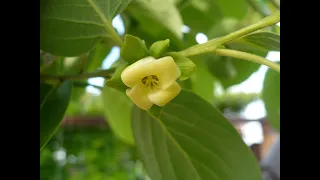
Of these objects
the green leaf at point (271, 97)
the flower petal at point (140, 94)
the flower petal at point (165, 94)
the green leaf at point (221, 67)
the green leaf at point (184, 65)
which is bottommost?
the flower petal at point (165, 94)

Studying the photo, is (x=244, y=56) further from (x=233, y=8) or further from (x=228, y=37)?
(x=233, y=8)

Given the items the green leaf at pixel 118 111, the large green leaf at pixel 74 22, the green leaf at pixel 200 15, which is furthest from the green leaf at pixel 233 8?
the large green leaf at pixel 74 22

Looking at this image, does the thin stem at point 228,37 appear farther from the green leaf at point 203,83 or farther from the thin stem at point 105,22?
the green leaf at point 203,83

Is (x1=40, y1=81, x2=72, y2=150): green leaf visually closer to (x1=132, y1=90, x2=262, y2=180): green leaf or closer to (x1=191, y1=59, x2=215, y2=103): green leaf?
(x1=132, y1=90, x2=262, y2=180): green leaf

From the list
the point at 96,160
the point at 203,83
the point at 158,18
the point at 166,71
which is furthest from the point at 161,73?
the point at 96,160

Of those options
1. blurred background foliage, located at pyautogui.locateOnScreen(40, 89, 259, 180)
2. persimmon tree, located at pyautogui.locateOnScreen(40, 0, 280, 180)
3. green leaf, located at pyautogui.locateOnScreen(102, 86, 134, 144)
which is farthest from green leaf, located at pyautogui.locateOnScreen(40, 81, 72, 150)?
blurred background foliage, located at pyautogui.locateOnScreen(40, 89, 259, 180)
